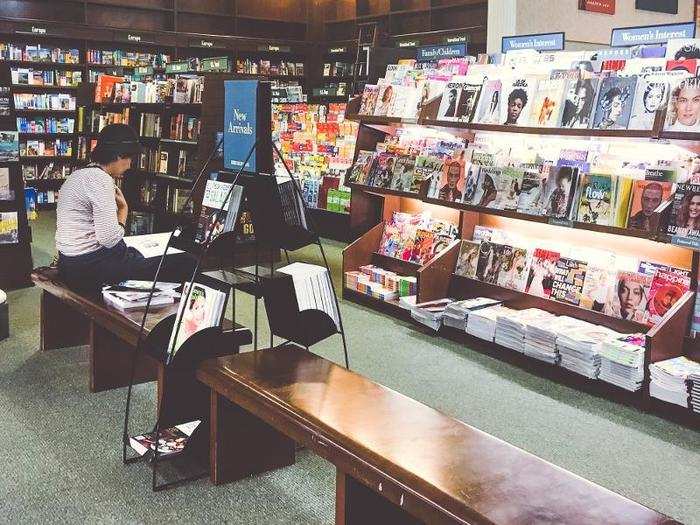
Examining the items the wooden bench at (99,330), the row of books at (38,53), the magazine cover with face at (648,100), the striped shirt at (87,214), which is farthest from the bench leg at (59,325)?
the row of books at (38,53)

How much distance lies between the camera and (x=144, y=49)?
442 inches

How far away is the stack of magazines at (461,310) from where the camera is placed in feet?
14.8

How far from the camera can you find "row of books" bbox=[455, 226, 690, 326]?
376 centimetres

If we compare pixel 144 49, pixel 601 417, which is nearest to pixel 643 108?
pixel 601 417

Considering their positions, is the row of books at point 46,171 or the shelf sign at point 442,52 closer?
the shelf sign at point 442,52

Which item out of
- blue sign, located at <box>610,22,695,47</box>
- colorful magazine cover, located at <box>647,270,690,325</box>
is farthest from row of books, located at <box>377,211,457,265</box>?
blue sign, located at <box>610,22,695,47</box>

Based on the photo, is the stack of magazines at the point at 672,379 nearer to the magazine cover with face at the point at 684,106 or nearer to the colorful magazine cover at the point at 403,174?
the magazine cover with face at the point at 684,106

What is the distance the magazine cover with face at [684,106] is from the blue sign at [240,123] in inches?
82.7

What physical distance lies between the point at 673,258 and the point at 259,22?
981 centimetres

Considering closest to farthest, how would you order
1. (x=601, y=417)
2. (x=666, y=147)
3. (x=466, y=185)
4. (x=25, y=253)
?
(x=601, y=417)
(x=666, y=147)
(x=466, y=185)
(x=25, y=253)

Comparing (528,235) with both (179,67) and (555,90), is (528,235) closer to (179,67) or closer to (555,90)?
(555,90)

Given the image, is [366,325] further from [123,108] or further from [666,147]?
[123,108]

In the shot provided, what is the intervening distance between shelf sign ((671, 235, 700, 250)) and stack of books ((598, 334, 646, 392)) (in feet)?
1.65

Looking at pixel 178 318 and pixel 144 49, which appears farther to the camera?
pixel 144 49
